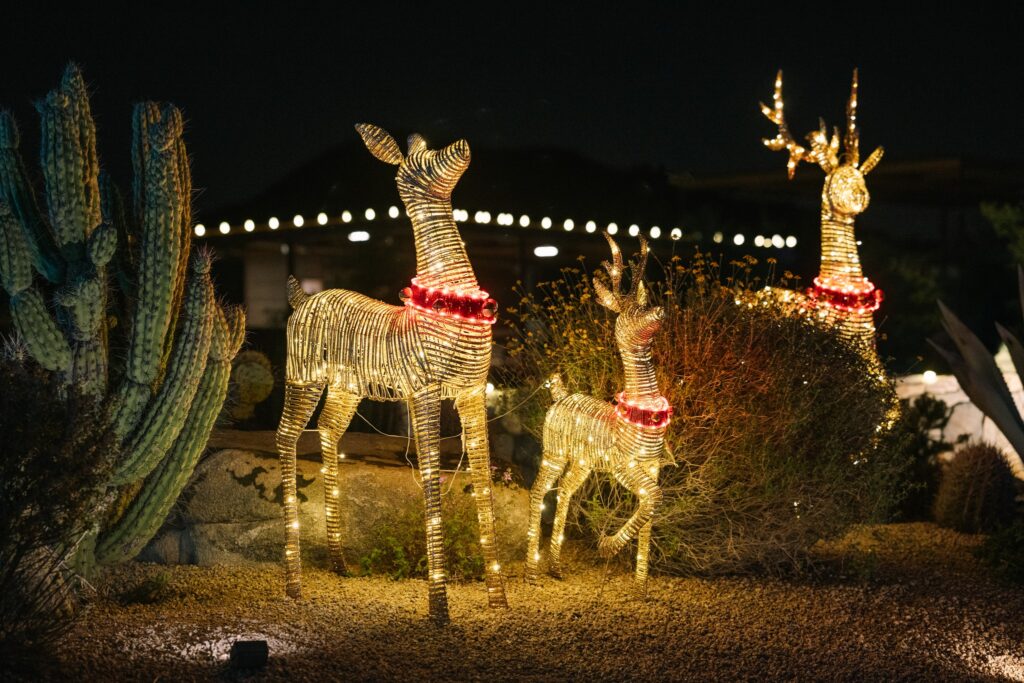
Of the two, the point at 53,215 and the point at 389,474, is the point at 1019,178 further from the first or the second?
the point at 53,215

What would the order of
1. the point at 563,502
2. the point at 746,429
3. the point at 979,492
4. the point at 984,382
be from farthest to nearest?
1. the point at 979,492
2. the point at 984,382
3. the point at 746,429
4. the point at 563,502

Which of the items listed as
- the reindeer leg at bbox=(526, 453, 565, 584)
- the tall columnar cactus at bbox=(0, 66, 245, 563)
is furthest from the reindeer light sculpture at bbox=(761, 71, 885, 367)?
the tall columnar cactus at bbox=(0, 66, 245, 563)

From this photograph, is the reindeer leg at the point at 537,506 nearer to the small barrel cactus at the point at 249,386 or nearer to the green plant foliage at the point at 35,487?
the green plant foliage at the point at 35,487

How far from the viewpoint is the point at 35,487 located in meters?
4.68

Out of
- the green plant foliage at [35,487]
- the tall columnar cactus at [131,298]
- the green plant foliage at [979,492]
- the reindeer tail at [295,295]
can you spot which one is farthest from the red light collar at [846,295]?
the green plant foliage at [35,487]

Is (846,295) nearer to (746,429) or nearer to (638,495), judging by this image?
(746,429)

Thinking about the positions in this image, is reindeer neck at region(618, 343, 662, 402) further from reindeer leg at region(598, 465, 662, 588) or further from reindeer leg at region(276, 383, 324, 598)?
reindeer leg at region(276, 383, 324, 598)

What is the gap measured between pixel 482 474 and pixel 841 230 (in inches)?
167

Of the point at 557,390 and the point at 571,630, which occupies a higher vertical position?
the point at 557,390

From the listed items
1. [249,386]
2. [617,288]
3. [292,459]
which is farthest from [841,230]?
[249,386]

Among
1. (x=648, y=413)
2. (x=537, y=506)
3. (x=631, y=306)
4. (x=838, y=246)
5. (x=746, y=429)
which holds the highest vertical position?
(x=838, y=246)

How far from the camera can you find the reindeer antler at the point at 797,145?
354 inches

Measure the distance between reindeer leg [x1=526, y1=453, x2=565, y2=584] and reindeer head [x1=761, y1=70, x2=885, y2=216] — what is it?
3.63 meters

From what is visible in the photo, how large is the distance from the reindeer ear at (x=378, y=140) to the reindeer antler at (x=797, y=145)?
4313 millimetres
